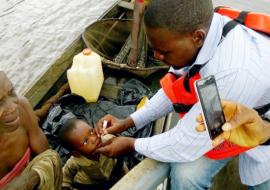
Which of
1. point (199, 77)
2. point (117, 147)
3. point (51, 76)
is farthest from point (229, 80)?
point (51, 76)

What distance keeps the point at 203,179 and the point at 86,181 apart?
82 centimetres

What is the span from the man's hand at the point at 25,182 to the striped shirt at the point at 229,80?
610 millimetres

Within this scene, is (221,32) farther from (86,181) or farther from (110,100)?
(110,100)

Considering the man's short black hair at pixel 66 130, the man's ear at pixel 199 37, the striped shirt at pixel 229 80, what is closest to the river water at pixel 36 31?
the man's short black hair at pixel 66 130

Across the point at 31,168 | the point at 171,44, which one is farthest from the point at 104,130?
the point at 171,44

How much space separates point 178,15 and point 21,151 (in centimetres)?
109

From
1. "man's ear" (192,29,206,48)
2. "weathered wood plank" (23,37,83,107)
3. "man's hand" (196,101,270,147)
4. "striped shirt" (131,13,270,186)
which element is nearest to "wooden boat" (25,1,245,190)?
"weathered wood plank" (23,37,83,107)

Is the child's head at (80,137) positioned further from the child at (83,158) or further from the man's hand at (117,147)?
the man's hand at (117,147)

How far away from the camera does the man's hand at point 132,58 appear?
12.1 ft

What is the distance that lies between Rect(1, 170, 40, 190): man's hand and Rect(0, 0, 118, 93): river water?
5.71 feet

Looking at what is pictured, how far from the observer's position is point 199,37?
1.77 metres

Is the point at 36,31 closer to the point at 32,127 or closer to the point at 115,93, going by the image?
the point at 115,93

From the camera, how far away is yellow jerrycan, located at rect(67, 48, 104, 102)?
3193mm

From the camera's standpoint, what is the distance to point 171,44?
69.5 inches
